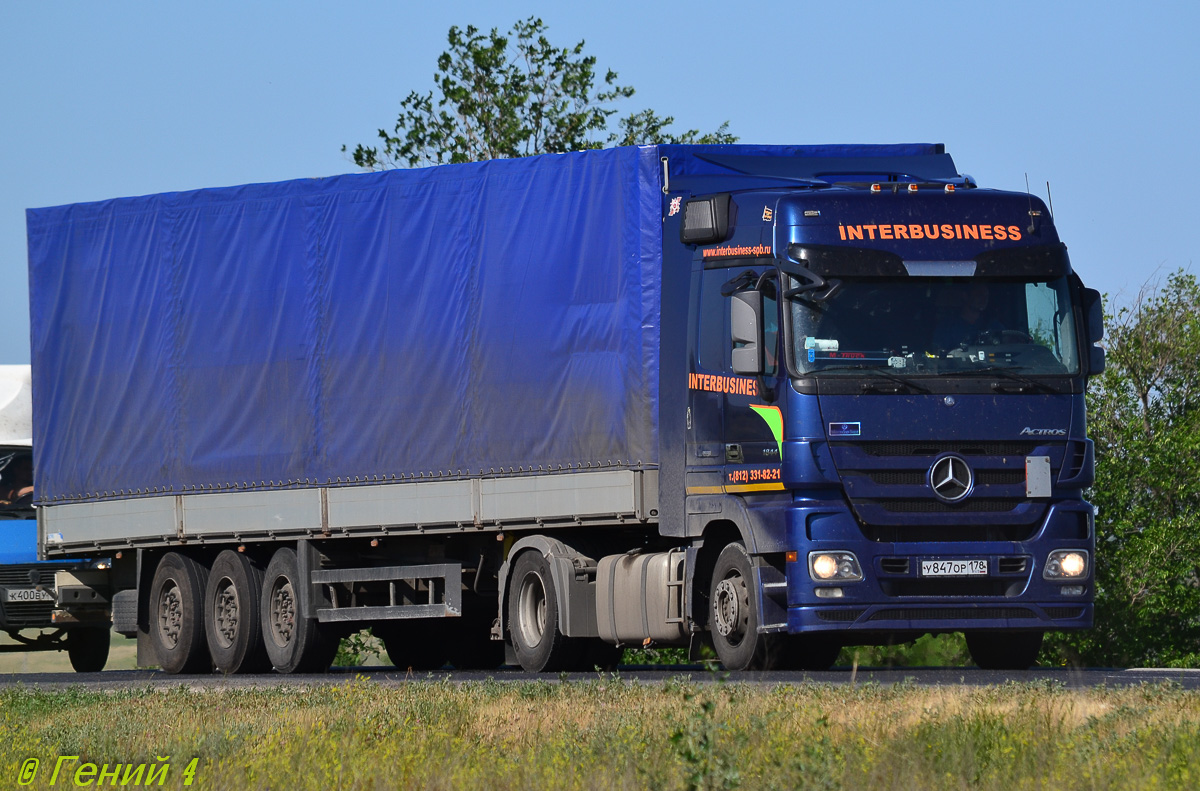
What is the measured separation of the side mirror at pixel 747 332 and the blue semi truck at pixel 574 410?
25 millimetres

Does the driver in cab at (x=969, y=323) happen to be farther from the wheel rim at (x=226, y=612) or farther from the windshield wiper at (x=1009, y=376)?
the wheel rim at (x=226, y=612)

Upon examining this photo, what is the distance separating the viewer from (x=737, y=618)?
Answer: 1507 centimetres

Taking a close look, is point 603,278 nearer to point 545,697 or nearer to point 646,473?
point 646,473

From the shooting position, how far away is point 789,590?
14.4 metres

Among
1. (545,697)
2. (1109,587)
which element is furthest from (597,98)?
(545,697)

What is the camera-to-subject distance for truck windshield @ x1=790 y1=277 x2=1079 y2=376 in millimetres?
14453

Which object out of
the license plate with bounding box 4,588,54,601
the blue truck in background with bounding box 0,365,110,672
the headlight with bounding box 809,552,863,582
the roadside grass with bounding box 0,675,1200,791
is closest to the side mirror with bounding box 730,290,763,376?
the headlight with bounding box 809,552,863,582

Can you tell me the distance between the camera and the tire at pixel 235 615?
1977cm

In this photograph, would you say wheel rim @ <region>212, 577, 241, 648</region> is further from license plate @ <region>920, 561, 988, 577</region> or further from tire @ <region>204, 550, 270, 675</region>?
license plate @ <region>920, 561, 988, 577</region>

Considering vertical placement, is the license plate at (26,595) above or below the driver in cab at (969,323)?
below

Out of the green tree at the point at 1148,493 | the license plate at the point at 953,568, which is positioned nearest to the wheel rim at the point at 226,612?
the license plate at the point at 953,568

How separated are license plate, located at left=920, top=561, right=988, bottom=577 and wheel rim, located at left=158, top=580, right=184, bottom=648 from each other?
9.13 meters

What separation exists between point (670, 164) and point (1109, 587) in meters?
23.2

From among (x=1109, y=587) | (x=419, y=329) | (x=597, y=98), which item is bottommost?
(x=1109, y=587)
